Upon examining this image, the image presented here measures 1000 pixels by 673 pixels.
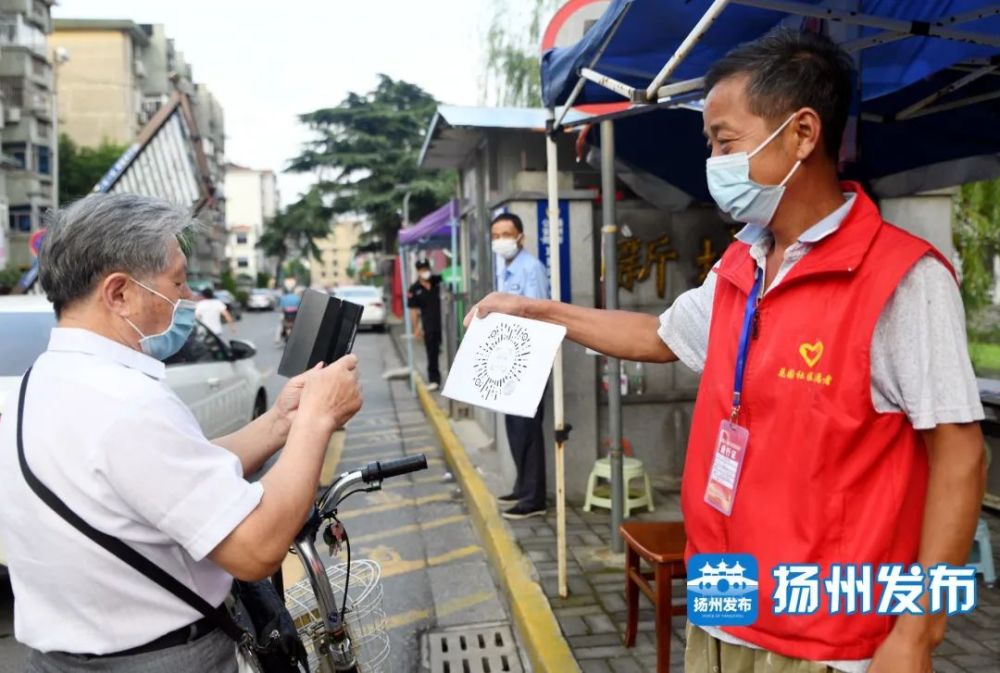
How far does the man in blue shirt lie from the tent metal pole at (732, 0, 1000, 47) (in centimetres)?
255

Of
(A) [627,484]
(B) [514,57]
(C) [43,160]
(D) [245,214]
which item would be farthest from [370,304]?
(D) [245,214]

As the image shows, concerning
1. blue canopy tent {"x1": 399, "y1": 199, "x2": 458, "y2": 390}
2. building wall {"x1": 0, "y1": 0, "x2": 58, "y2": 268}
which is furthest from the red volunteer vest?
building wall {"x1": 0, "y1": 0, "x2": 58, "y2": 268}

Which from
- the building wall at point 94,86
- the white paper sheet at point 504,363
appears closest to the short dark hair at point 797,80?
the white paper sheet at point 504,363

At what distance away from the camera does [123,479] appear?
1407 millimetres

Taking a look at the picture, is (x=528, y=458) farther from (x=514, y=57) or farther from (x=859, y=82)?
(x=514, y=57)

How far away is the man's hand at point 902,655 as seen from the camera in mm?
1439

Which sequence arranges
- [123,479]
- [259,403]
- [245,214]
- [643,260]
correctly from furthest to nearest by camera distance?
[245,214] → [259,403] → [643,260] → [123,479]

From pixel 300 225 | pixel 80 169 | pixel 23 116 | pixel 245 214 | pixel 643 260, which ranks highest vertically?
pixel 245 214

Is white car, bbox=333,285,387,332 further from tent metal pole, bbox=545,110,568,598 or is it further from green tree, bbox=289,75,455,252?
tent metal pole, bbox=545,110,568,598

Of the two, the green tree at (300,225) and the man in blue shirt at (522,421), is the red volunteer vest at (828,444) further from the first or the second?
the green tree at (300,225)

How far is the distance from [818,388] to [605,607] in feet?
9.26

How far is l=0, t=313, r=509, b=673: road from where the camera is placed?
14.0ft

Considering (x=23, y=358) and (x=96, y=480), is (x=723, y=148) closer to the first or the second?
(x=96, y=480)

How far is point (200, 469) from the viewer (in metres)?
1.44
